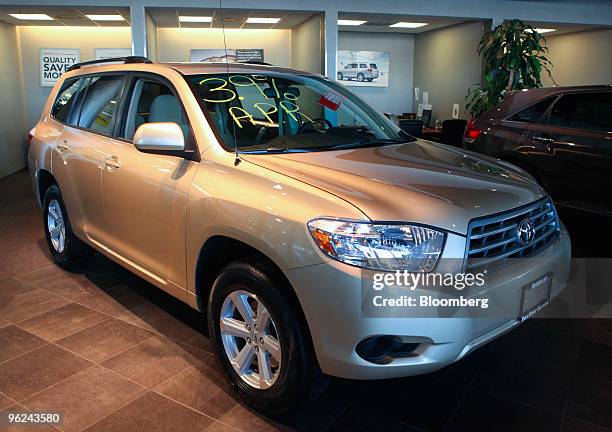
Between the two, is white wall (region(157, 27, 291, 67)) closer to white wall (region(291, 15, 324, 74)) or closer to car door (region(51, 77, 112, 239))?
white wall (region(291, 15, 324, 74))

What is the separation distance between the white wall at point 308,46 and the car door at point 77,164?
15.8 feet

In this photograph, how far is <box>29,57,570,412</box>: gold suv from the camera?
185 centimetres

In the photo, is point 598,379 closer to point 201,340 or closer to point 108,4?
point 201,340

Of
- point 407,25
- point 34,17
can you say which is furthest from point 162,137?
point 407,25

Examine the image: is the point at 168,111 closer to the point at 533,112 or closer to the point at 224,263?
the point at 224,263

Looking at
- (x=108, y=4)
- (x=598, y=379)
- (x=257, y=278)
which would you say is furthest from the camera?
(x=108, y=4)

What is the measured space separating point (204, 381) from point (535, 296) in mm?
1525

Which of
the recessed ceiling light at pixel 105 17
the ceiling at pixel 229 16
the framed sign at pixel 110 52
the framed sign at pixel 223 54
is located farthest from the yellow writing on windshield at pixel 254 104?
the framed sign at pixel 110 52

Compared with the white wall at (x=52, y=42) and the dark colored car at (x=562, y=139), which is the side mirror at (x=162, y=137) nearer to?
the dark colored car at (x=562, y=139)

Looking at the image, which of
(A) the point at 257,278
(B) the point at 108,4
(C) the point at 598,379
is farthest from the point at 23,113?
(C) the point at 598,379

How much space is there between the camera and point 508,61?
26.7 feet

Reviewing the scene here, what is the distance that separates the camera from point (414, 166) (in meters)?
2.39

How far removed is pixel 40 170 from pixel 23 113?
6848 millimetres

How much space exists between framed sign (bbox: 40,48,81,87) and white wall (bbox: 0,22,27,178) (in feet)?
1.32
